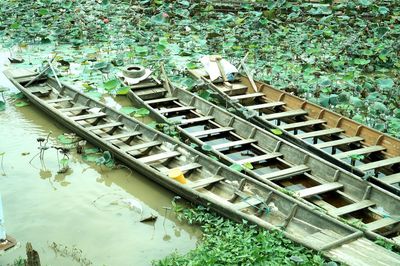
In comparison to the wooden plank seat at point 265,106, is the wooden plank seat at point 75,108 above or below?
below

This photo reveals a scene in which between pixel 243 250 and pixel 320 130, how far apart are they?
313cm

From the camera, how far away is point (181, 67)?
394 inches

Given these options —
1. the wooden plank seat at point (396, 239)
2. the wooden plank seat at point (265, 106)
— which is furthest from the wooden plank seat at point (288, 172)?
the wooden plank seat at point (265, 106)

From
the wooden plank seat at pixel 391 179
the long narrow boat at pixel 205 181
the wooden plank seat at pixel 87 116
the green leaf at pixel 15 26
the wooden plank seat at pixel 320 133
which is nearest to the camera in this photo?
the long narrow boat at pixel 205 181

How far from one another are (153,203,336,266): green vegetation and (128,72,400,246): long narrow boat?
75cm

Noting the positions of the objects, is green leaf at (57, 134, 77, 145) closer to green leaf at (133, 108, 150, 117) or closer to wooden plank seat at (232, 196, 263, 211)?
green leaf at (133, 108, 150, 117)

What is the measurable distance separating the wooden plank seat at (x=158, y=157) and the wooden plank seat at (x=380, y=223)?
7.86 feet

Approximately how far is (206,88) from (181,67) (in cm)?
169

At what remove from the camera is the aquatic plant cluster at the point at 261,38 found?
28.6 ft

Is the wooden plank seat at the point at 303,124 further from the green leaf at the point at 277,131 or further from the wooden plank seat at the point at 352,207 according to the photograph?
the wooden plank seat at the point at 352,207

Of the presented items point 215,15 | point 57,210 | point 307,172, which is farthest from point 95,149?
point 215,15

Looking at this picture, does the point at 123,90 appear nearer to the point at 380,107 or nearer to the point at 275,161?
the point at 275,161

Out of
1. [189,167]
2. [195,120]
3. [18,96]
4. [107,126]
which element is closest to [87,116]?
[107,126]

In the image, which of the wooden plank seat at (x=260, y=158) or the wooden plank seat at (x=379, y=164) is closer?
the wooden plank seat at (x=379, y=164)
